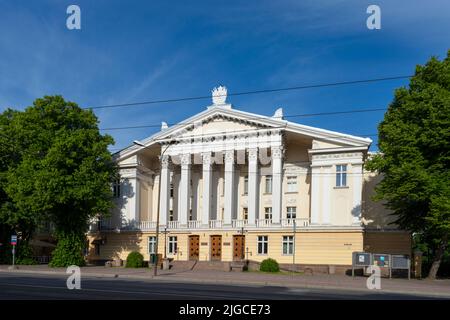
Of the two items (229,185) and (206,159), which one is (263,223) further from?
(206,159)

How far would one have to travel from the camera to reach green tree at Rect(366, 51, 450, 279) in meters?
33.8

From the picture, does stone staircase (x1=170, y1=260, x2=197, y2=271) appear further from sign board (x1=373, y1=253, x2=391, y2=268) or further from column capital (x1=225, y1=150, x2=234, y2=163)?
sign board (x1=373, y1=253, x2=391, y2=268)

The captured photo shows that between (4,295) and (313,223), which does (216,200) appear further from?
(4,295)

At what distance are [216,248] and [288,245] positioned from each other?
681cm

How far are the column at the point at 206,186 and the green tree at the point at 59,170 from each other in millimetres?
8731

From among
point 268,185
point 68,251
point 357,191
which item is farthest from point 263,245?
point 68,251

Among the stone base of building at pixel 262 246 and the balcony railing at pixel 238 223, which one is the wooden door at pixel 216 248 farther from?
the balcony railing at pixel 238 223

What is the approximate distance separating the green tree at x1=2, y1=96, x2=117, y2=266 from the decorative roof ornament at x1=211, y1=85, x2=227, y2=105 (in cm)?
1048

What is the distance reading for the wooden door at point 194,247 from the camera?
50.0 meters

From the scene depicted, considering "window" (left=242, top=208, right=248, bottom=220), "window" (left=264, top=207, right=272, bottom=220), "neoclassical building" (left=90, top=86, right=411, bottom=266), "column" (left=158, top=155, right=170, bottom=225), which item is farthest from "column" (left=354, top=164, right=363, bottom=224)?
"column" (left=158, top=155, right=170, bottom=225)

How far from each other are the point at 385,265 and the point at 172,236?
2103 centimetres

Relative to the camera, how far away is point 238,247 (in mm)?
48344

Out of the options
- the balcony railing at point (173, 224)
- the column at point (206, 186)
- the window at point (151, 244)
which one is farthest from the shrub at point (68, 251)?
the column at point (206, 186)
